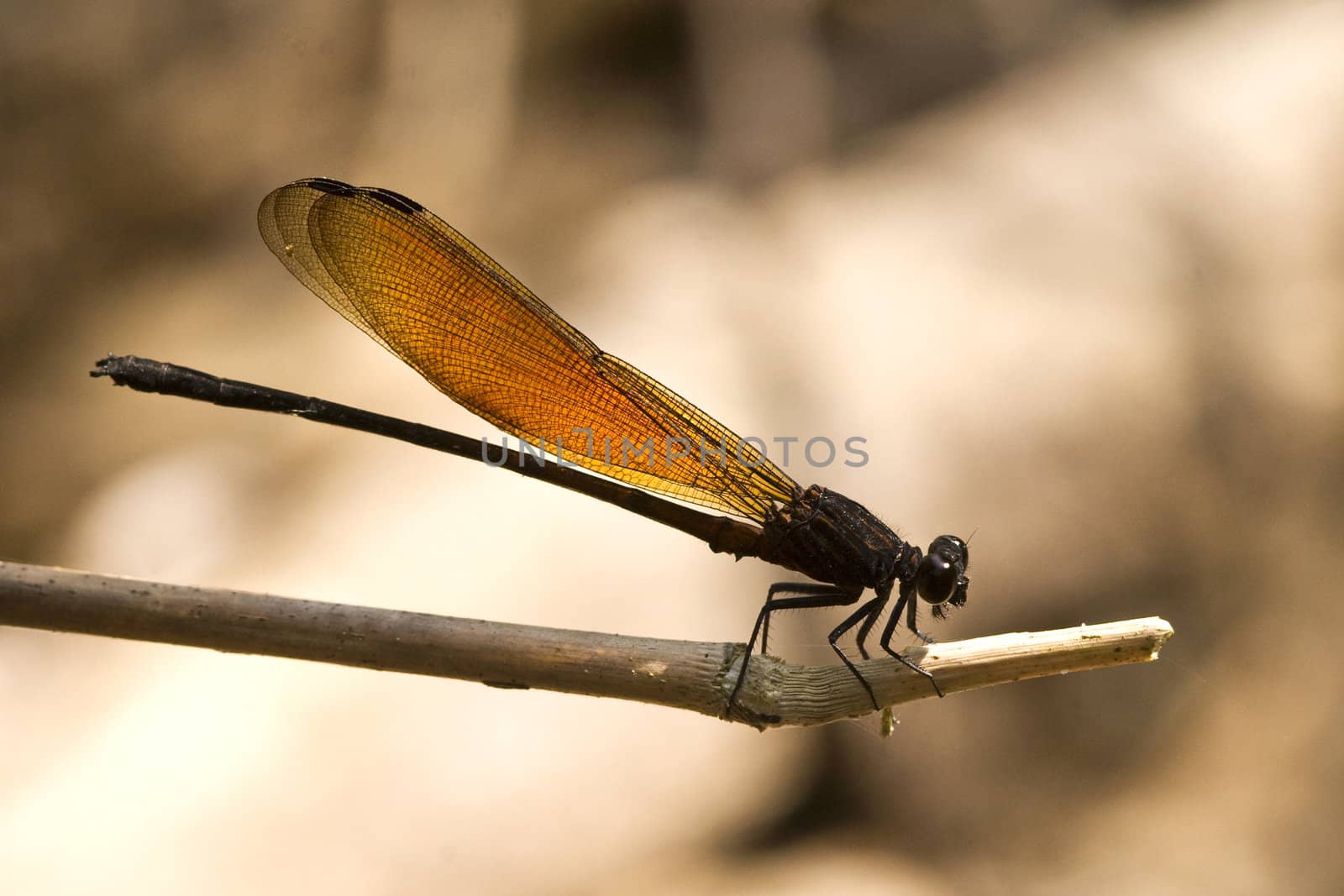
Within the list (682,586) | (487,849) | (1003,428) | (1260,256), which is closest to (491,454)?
(682,586)

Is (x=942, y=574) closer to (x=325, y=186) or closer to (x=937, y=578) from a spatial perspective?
(x=937, y=578)

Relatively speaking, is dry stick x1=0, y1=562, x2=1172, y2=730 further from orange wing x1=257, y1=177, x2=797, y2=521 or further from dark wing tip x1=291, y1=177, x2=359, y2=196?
dark wing tip x1=291, y1=177, x2=359, y2=196

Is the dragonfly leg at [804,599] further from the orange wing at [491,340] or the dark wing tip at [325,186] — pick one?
the dark wing tip at [325,186]

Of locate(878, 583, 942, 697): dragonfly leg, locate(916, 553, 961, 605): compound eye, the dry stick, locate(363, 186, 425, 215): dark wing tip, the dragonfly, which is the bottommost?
the dry stick

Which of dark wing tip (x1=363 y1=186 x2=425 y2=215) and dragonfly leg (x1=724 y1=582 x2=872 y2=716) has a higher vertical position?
dark wing tip (x1=363 y1=186 x2=425 y2=215)

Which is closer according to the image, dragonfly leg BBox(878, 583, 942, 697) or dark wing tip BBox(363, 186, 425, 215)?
dragonfly leg BBox(878, 583, 942, 697)

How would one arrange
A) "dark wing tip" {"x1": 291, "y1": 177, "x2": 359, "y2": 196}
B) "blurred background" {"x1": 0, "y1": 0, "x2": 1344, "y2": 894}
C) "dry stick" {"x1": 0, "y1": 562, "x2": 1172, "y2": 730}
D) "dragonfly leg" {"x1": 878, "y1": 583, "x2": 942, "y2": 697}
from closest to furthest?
"dry stick" {"x1": 0, "y1": 562, "x2": 1172, "y2": 730}, "dragonfly leg" {"x1": 878, "y1": 583, "x2": 942, "y2": 697}, "dark wing tip" {"x1": 291, "y1": 177, "x2": 359, "y2": 196}, "blurred background" {"x1": 0, "y1": 0, "x2": 1344, "y2": 894}

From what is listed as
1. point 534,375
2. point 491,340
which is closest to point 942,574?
point 534,375

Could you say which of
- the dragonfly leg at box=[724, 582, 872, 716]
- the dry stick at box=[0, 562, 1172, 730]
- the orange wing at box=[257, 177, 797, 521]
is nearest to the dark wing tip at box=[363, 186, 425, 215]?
the orange wing at box=[257, 177, 797, 521]
